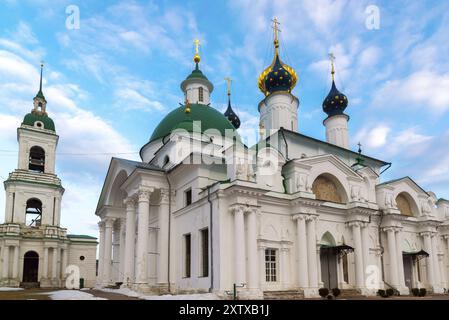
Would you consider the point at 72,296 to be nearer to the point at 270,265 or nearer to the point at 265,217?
the point at 270,265

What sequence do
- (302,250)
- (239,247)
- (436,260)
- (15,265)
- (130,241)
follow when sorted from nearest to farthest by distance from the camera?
1. (239,247)
2. (302,250)
3. (130,241)
4. (436,260)
5. (15,265)

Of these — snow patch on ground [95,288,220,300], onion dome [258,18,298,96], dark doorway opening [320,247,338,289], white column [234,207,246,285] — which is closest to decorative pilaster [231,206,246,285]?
white column [234,207,246,285]

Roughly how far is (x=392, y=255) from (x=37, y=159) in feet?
108

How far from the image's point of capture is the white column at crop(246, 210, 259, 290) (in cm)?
1906

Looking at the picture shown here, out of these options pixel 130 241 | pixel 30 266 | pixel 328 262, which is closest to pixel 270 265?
pixel 328 262

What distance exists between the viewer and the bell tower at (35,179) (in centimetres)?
3828

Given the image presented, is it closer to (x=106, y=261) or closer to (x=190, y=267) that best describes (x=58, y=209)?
(x=106, y=261)

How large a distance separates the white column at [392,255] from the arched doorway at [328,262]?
4.15 m

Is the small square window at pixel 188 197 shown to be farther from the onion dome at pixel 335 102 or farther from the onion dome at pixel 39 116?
the onion dome at pixel 39 116

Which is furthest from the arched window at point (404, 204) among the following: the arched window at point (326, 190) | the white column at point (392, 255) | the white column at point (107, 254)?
the white column at point (107, 254)

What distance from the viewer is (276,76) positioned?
30.5 m
